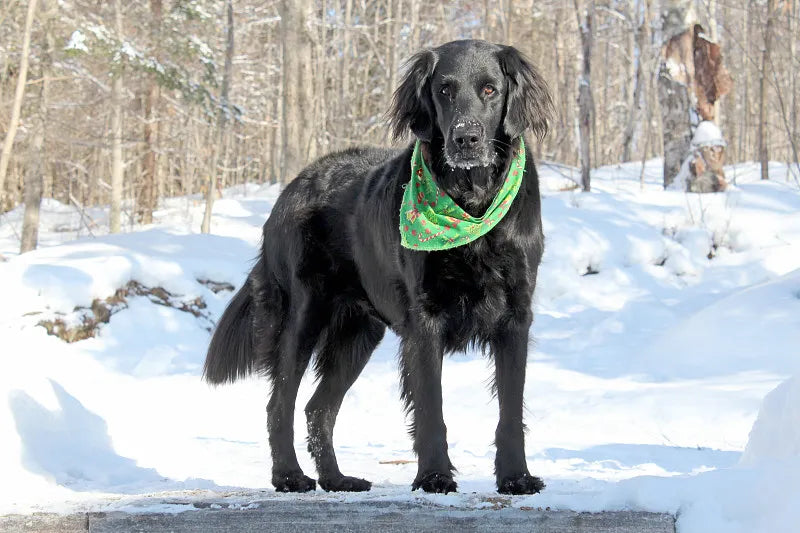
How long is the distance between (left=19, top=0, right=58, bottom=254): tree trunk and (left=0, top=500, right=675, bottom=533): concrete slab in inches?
509

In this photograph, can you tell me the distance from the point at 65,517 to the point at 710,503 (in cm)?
208

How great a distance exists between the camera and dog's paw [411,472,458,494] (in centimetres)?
320

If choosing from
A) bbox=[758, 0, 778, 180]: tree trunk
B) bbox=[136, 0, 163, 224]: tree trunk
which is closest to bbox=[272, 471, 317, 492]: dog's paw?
bbox=[758, 0, 778, 180]: tree trunk

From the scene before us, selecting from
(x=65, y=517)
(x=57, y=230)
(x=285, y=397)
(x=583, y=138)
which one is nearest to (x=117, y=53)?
(x=57, y=230)

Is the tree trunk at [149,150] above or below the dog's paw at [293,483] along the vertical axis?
above

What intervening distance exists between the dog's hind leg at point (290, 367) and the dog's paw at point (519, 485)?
1.16 metres

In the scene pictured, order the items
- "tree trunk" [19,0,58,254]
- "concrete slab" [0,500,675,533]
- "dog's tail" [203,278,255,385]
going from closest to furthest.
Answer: "concrete slab" [0,500,675,533]
"dog's tail" [203,278,255,385]
"tree trunk" [19,0,58,254]

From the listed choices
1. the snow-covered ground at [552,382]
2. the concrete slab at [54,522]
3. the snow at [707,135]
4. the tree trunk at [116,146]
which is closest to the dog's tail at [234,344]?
the snow-covered ground at [552,382]

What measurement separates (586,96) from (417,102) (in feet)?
41.2

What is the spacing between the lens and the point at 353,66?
27.3 meters

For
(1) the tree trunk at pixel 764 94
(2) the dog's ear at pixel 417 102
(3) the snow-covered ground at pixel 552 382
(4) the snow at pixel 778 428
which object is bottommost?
(3) the snow-covered ground at pixel 552 382

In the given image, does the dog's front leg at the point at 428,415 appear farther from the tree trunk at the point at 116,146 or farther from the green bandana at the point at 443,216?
the tree trunk at the point at 116,146

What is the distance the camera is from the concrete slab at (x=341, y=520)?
2689mm

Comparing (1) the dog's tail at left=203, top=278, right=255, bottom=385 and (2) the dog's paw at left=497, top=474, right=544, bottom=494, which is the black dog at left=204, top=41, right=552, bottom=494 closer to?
(2) the dog's paw at left=497, top=474, right=544, bottom=494
